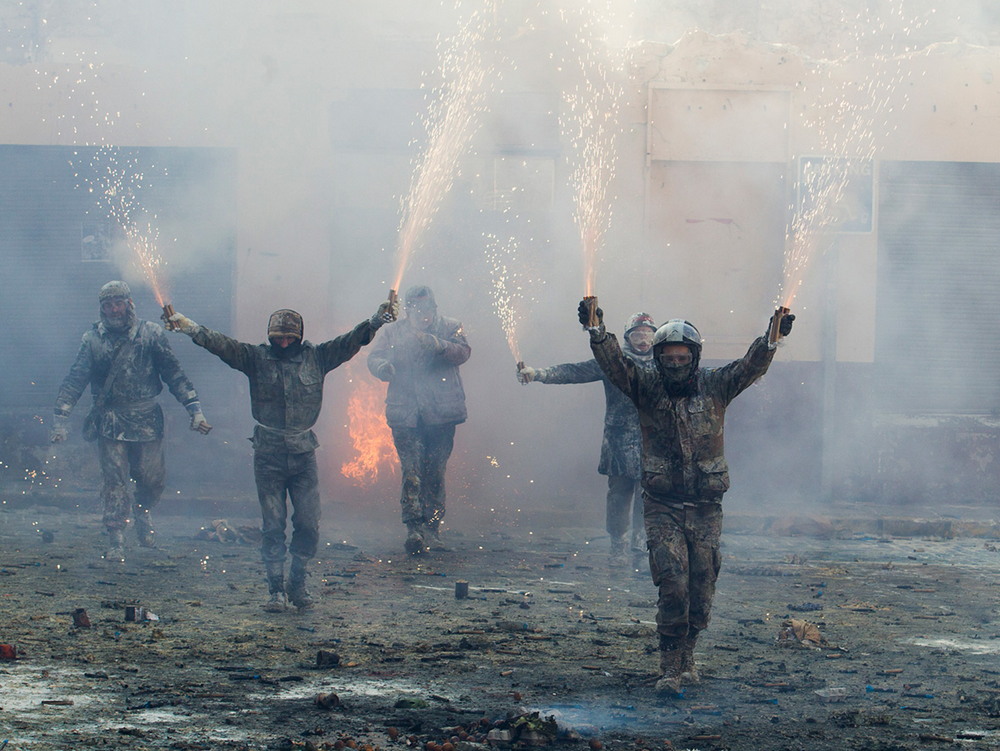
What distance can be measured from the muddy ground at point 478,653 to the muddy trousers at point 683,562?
340 mm

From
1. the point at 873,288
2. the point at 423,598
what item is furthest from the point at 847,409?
the point at 423,598

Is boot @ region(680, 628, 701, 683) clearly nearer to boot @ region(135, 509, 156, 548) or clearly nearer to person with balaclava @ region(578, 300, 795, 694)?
person with balaclava @ region(578, 300, 795, 694)

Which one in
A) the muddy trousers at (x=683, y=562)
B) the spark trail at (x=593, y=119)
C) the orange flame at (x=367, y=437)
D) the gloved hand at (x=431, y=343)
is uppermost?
the spark trail at (x=593, y=119)

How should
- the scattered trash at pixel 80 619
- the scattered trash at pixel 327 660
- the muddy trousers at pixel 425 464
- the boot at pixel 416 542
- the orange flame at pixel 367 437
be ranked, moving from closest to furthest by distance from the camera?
the scattered trash at pixel 327 660 < the scattered trash at pixel 80 619 < the boot at pixel 416 542 < the muddy trousers at pixel 425 464 < the orange flame at pixel 367 437

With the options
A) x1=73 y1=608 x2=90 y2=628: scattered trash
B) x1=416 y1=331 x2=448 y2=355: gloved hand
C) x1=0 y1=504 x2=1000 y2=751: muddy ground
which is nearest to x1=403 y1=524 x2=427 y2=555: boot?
x1=0 y1=504 x2=1000 y2=751: muddy ground

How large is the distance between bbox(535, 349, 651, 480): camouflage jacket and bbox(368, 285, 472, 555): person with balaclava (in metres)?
1.03

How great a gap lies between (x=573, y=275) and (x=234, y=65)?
425cm

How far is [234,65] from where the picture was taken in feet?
41.3

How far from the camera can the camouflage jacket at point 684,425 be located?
5875 mm

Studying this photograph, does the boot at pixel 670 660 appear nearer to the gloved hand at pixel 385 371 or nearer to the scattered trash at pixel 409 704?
the scattered trash at pixel 409 704

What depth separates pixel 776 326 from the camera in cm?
566

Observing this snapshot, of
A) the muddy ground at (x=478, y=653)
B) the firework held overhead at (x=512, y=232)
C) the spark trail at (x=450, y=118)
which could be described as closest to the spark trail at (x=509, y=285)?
the firework held overhead at (x=512, y=232)

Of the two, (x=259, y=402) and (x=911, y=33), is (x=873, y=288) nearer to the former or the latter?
(x=911, y=33)

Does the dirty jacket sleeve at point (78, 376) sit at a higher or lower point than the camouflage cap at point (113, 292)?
lower
